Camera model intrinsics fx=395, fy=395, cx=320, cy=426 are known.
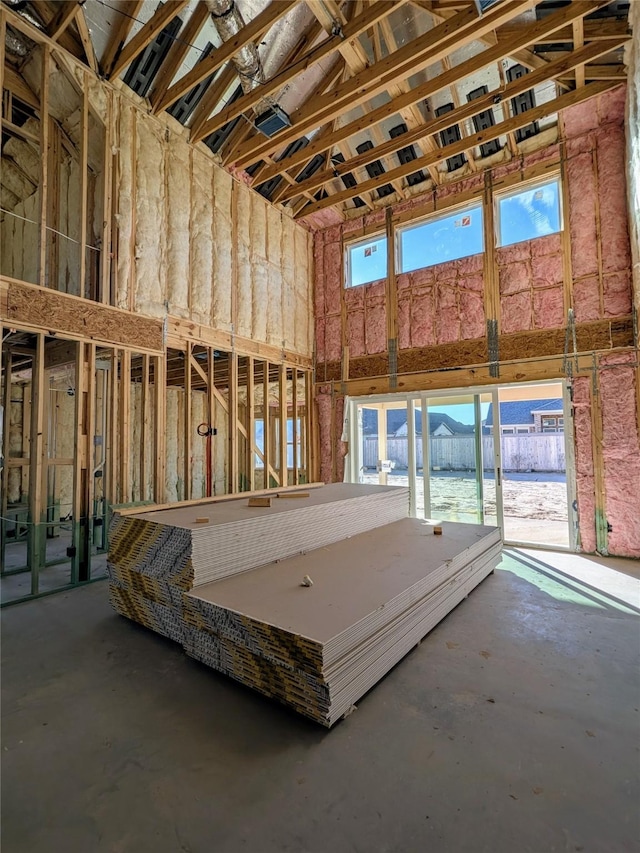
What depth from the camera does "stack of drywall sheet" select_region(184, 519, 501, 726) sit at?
2.05m

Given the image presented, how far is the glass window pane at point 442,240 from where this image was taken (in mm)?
6426

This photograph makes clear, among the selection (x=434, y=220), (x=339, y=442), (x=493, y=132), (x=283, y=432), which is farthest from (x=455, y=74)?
(x=339, y=442)

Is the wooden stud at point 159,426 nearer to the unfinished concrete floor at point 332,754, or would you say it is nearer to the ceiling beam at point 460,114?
the unfinished concrete floor at point 332,754

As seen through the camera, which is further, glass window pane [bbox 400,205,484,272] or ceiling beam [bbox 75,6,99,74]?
glass window pane [bbox 400,205,484,272]

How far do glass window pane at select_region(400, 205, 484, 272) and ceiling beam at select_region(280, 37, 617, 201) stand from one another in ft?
4.85

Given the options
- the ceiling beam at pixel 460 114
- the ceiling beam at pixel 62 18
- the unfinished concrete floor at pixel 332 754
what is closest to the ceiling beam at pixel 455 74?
the ceiling beam at pixel 460 114

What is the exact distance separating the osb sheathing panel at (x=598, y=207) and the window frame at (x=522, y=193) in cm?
14

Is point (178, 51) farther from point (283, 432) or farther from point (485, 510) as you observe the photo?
point (485, 510)

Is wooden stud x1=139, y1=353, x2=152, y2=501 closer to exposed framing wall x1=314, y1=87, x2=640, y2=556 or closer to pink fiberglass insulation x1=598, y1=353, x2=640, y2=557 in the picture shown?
exposed framing wall x1=314, y1=87, x2=640, y2=556

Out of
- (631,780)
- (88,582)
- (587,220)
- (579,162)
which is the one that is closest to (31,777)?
(631,780)

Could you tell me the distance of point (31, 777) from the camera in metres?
A: 1.74

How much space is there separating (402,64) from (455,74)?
2.33 feet

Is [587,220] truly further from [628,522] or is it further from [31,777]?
[31,777]

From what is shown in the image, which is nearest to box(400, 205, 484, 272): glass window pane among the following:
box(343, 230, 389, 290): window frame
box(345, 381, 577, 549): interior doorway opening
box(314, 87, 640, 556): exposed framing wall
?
box(314, 87, 640, 556): exposed framing wall
